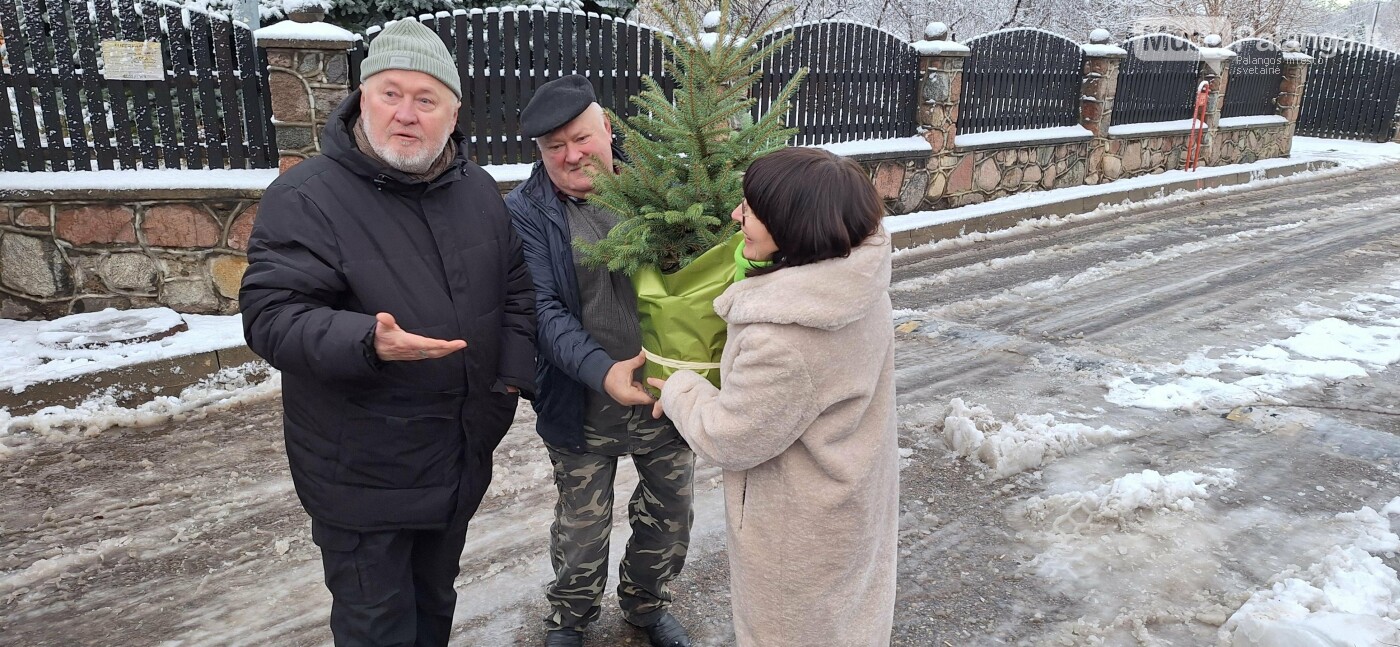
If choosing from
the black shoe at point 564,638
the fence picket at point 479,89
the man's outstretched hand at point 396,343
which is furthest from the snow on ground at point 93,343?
the man's outstretched hand at point 396,343

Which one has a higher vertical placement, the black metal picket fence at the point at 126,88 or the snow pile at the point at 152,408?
the black metal picket fence at the point at 126,88

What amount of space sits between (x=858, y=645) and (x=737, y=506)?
44cm

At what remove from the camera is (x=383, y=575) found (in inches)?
90.4

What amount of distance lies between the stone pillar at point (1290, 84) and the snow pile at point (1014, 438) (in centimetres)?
1565

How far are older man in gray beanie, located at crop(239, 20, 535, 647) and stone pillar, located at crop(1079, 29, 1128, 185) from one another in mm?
12283

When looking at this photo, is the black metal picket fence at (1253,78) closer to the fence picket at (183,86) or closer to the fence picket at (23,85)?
the fence picket at (183,86)

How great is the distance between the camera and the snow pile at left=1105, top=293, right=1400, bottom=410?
5.23 meters

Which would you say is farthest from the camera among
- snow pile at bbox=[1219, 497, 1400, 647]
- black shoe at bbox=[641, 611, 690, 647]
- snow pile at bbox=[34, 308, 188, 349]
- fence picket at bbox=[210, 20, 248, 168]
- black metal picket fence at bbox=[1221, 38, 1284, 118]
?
black metal picket fence at bbox=[1221, 38, 1284, 118]

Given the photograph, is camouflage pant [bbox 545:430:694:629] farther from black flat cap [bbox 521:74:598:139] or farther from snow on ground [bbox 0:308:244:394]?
snow on ground [bbox 0:308:244:394]

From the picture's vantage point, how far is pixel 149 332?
5.55m

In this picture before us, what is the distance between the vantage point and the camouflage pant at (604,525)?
2.73 metres

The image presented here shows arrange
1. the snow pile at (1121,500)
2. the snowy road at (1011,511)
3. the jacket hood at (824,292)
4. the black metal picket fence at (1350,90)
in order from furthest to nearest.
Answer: the black metal picket fence at (1350,90) → the snow pile at (1121,500) → the snowy road at (1011,511) → the jacket hood at (824,292)

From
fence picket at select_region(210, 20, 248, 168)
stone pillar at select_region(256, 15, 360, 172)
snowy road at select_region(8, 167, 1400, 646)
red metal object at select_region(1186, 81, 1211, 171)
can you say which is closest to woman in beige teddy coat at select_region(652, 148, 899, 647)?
snowy road at select_region(8, 167, 1400, 646)

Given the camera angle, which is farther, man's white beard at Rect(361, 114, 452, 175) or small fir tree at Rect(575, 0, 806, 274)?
small fir tree at Rect(575, 0, 806, 274)
